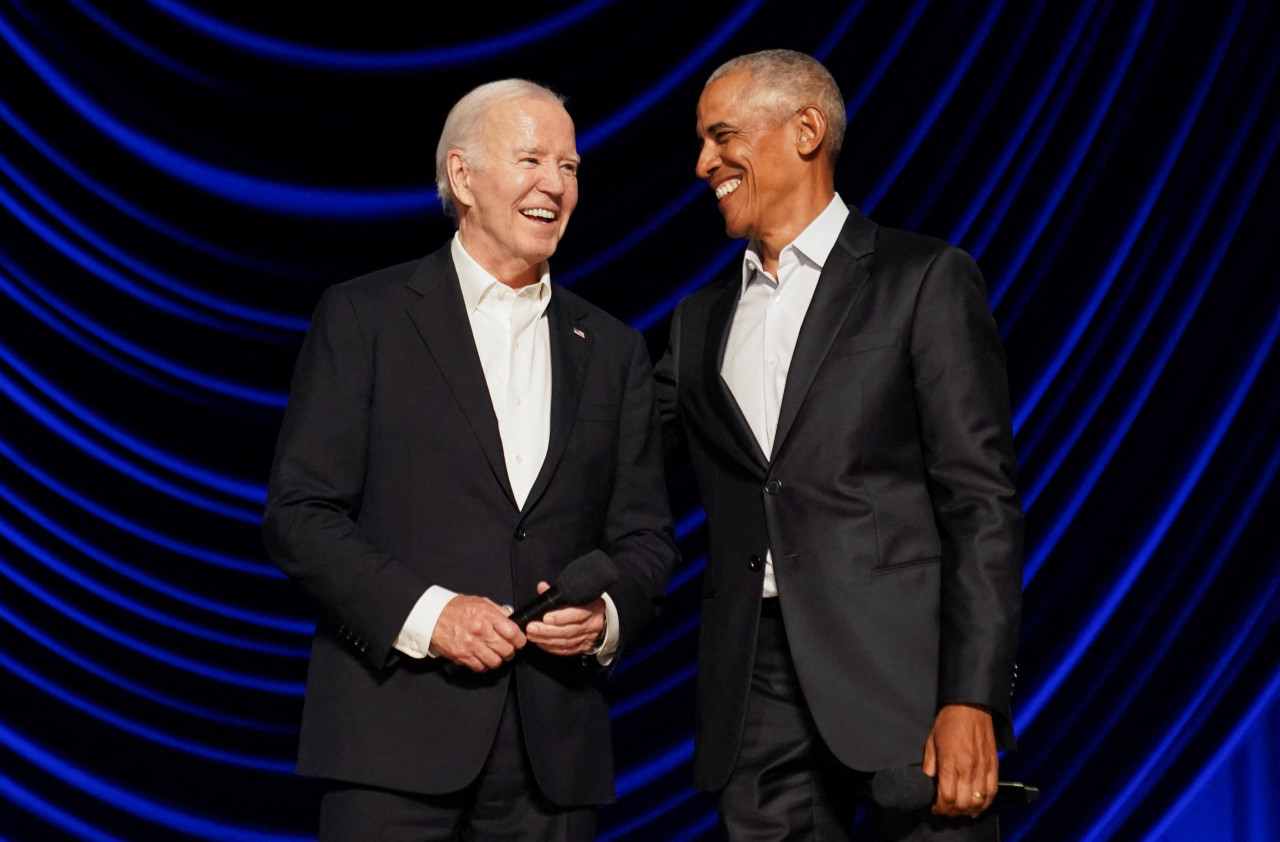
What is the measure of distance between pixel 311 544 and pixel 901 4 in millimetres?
2146

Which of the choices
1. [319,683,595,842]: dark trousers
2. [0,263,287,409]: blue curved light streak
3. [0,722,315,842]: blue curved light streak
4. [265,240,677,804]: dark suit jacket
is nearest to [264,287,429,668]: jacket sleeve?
[265,240,677,804]: dark suit jacket

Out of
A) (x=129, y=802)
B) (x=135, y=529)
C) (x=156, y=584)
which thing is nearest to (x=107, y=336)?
(x=135, y=529)

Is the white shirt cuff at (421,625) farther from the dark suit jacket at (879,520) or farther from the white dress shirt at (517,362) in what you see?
the dark suit jacket at (879,520)

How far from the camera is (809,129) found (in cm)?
259

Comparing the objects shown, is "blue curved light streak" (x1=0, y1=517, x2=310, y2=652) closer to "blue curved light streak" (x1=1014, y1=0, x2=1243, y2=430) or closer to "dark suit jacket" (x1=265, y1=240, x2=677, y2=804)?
"dark suit jacket" (x1=265, y1=240, x2=677, y2=804)

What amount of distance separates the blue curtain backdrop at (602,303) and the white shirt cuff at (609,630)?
48.5 inches

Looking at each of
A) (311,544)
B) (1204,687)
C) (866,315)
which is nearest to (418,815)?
(311,544)

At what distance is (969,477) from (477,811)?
0.91 meters

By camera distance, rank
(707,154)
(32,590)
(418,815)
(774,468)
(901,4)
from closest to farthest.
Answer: (418,815)
(774,468)
(707,154)
(32,590)
(901,4)

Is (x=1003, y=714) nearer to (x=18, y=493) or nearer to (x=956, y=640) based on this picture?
(x=956, y=640)

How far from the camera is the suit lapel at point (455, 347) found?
7.52 feet

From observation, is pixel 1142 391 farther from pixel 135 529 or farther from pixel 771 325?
pixel 135 529

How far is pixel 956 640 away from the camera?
2195 millimetres

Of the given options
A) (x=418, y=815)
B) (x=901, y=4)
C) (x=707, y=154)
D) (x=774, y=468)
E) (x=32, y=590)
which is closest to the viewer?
(x=418, y=815)
